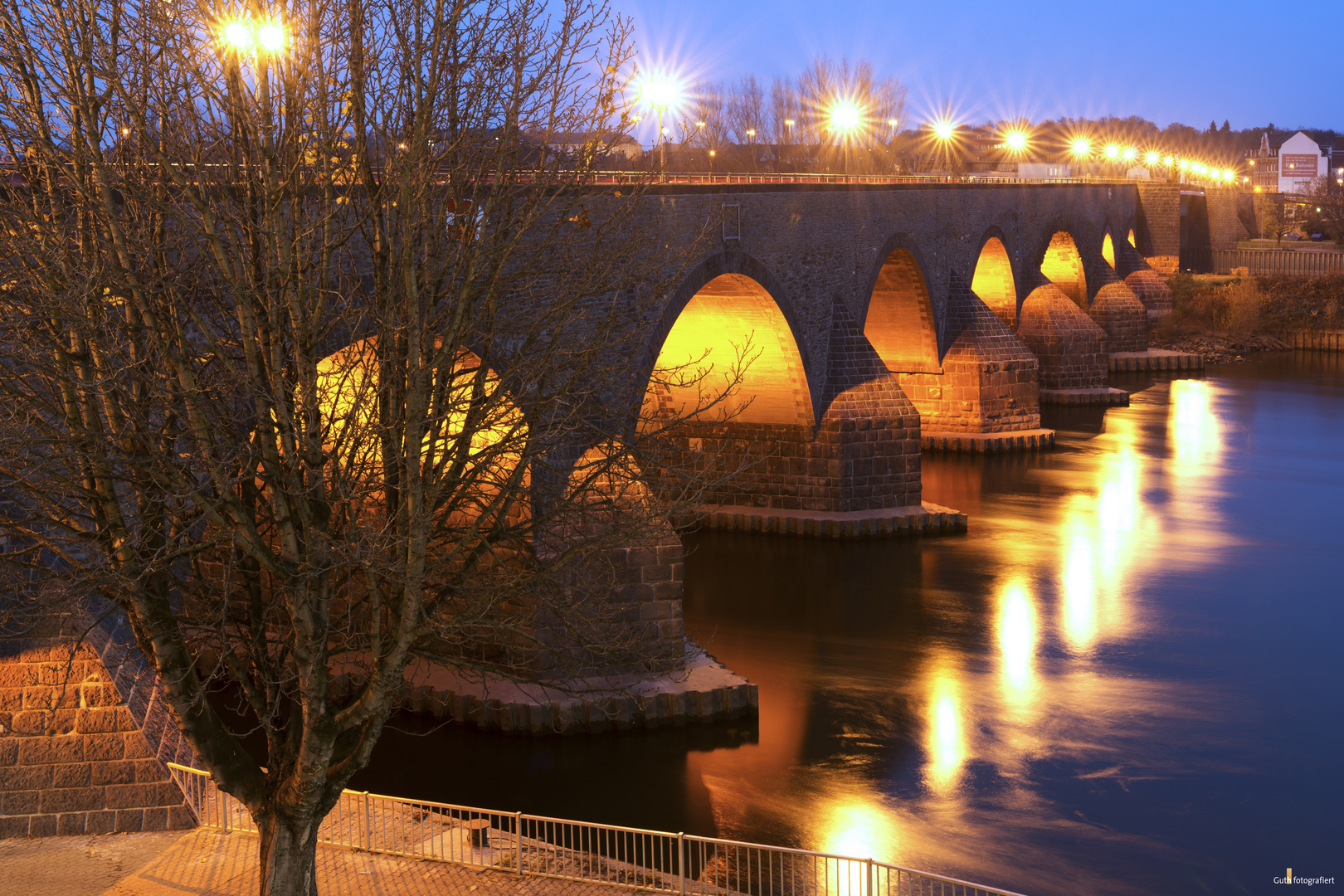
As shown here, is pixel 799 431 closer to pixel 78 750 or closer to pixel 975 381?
pixel 975 381

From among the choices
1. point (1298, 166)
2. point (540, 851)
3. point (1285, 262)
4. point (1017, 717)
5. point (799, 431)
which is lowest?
point (1017, 717)

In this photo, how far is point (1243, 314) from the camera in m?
57.1

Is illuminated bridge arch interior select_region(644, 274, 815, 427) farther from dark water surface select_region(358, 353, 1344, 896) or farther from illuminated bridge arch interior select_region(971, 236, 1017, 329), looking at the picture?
illuminated bridge arch interior select_region(971, 236, 1017, 329)

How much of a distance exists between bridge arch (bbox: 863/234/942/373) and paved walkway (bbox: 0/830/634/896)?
2150 centimetres

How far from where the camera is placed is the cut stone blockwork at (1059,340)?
41875 mm

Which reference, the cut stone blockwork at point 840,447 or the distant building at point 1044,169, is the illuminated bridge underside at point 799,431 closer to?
the cut stone blockwork at point 840,447

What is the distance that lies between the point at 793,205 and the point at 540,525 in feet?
52.1

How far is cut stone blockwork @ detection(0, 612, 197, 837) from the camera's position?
38.8 feet

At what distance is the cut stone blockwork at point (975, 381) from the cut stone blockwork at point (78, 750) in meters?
24.1

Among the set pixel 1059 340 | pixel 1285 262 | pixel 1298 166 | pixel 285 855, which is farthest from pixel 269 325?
pixel 1298 166

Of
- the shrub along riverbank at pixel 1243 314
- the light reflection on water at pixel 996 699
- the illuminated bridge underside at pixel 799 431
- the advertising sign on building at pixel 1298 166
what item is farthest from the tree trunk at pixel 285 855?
the advertising sign on building at pixel 1298 166

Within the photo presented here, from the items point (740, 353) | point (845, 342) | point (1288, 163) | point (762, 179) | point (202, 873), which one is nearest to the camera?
point (202, 873)

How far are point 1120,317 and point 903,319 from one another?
2124cm

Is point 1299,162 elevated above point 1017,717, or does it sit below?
above
